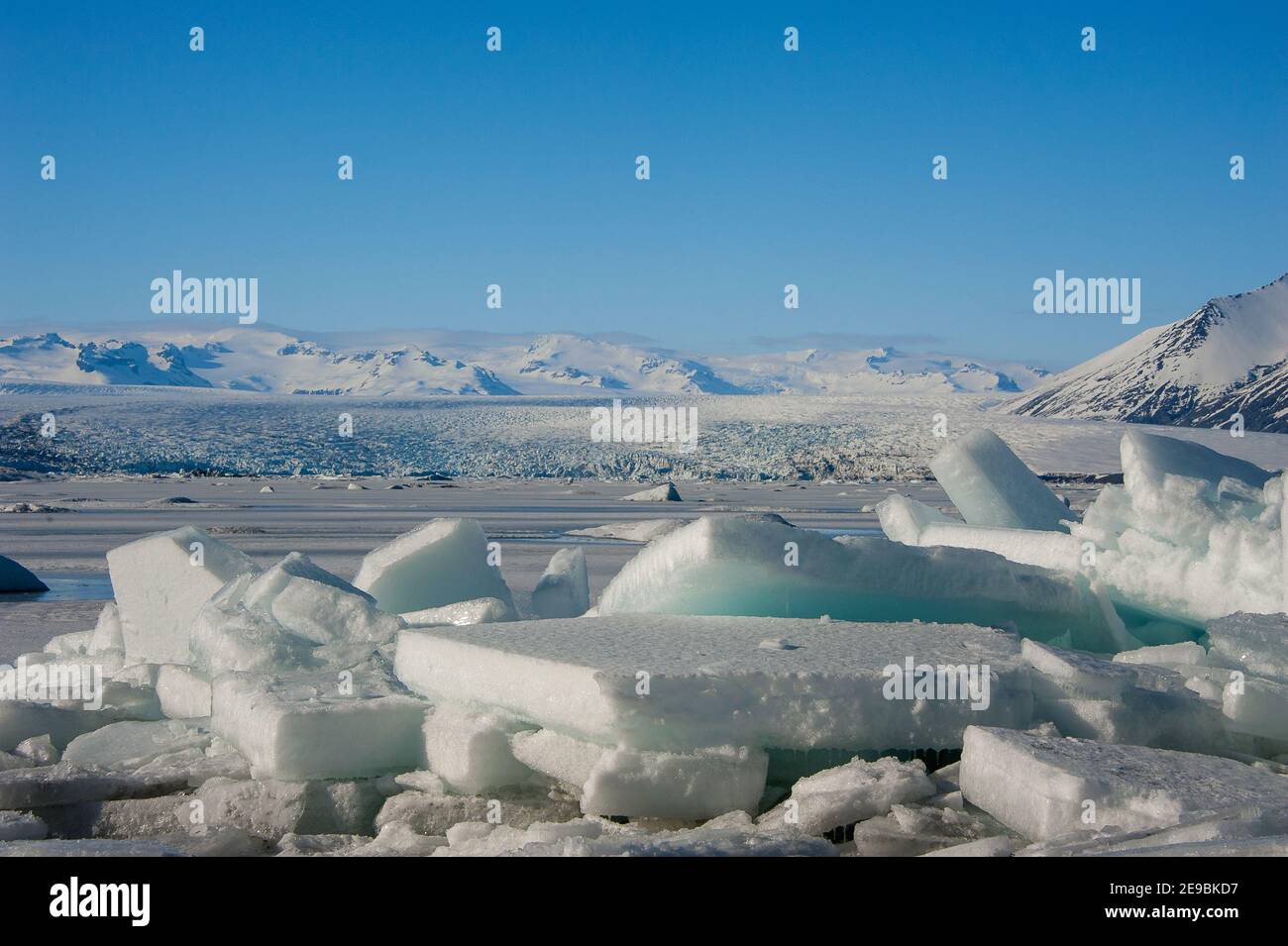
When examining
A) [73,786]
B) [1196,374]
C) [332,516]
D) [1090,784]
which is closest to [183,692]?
[73,786]

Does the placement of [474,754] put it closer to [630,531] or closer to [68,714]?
[68,714]

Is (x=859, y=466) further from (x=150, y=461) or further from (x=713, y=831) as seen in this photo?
(x=713, y=831)

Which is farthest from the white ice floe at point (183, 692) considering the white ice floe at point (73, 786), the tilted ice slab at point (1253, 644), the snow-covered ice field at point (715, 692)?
the tilted ice slab at point (1253, 644)

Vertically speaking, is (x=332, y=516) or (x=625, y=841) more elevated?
(x=625, y=841)

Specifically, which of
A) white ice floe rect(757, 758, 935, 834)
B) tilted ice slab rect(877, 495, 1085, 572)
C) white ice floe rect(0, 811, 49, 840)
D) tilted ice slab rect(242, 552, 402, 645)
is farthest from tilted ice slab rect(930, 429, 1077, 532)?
white ice floe rect(0, 811, 49, 840)

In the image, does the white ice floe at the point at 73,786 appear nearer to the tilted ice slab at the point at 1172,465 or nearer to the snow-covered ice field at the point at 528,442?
the tilted ice slab at the point at 1172,465

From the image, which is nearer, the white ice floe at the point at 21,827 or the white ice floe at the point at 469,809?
the white ice floe at the point at 21,827

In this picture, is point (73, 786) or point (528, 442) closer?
point (73, 786)
